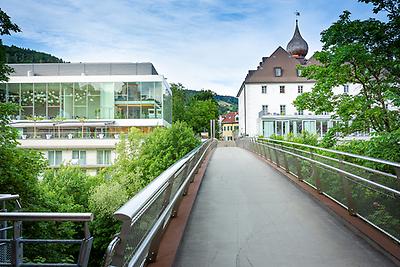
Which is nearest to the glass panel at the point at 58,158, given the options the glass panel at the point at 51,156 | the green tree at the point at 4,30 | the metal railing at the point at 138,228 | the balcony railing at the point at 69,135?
the glass panel at the point at 51,156

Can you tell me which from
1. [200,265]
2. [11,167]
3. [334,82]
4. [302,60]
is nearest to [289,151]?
[334,82]

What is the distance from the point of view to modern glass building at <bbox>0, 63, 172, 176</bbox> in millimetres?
52531

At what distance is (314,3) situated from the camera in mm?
17078

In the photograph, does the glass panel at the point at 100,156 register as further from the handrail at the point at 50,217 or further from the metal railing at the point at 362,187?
the handrail at the point at 50,217

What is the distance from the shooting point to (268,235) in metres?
6.70

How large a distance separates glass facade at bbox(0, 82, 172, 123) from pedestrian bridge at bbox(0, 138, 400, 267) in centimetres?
4502

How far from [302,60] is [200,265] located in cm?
7590

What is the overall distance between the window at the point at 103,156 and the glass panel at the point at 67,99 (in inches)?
222

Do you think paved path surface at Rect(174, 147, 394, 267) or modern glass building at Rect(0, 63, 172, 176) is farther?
modern glass building at Rect(0, 63, 172, 176)

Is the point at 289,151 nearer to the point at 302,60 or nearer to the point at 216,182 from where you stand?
the point at 216,182

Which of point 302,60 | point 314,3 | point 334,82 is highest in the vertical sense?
point 302,60

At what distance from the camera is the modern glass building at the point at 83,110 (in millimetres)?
52531

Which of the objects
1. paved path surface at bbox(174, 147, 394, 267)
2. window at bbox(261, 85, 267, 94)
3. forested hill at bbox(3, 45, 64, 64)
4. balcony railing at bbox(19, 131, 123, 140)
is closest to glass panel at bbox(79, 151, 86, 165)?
balcony railing at bbox(19, 131, 123, 140)

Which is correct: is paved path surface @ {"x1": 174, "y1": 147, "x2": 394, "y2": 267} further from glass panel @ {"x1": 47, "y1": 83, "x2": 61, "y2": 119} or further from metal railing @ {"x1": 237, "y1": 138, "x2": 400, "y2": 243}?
glass panel @ {"x1": 47, "y1": 83, "x2": 61, "y2": 119}
